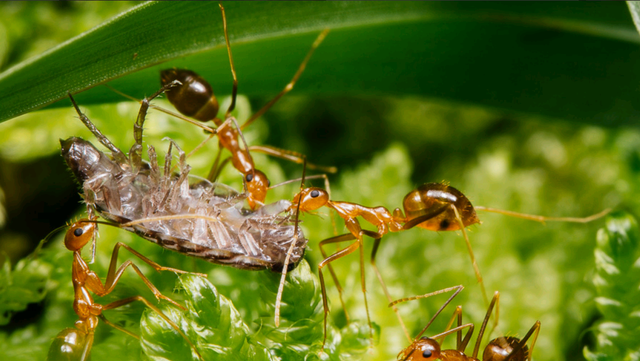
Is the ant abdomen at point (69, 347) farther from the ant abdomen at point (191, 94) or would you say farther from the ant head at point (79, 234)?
the ant abdomen at point (191, 94)

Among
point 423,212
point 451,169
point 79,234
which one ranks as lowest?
point 451,169

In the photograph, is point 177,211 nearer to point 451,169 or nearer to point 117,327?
point 117,327

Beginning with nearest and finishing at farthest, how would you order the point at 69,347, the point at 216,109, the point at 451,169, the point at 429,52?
the point at 69,347
the point at 216,109
the point at 429,52
the point at 451,169

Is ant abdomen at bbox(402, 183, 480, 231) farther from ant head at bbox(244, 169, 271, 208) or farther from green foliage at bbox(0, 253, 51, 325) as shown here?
green foliage at bbox(0, 253, 51, 325)

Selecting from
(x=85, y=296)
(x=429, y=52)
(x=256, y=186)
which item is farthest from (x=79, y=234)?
(x=429, y=52)

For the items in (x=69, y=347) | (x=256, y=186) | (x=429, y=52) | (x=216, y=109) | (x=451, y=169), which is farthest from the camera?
(x=451, y=169)

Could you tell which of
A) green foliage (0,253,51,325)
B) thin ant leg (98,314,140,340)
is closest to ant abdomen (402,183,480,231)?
thin ant leg (98,314,140,340)
